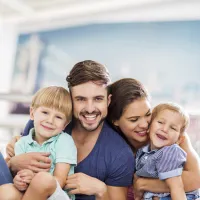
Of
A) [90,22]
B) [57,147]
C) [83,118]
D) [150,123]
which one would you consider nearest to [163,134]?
[150,123]

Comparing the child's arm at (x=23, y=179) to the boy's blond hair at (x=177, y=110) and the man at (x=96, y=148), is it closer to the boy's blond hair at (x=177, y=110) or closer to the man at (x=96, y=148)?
the man at (x=96, y=148)

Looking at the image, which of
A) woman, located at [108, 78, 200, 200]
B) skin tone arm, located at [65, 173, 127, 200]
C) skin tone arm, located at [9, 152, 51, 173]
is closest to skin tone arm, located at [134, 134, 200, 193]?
woman, located at [108, 78, 200, 200]

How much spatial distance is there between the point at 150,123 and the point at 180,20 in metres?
3.40

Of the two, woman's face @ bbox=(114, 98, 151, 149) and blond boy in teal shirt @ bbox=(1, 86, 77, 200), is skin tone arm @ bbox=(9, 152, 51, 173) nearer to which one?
blond boy in teal shirt @ bbox=(1, 86, 77, 200)

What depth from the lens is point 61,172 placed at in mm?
1441

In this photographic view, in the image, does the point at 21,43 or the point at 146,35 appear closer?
the point at 146,35

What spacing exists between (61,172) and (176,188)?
490mm

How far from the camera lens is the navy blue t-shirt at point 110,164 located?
1561 mm

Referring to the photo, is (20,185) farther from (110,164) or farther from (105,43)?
(105,43)

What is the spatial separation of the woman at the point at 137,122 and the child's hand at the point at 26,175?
0.51 m

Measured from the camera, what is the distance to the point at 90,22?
5.36 meters

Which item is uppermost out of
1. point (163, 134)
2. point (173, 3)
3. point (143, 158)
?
point (173, 3)

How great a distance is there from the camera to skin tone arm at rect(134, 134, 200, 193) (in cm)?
153

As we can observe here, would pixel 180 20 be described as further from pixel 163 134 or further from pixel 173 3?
pixel 163 134
